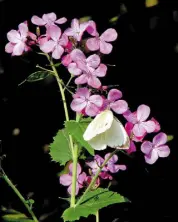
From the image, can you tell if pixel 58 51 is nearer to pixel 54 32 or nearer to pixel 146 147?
pixel 54 32

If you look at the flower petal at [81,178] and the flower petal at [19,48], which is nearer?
the flower petal at [19,48]

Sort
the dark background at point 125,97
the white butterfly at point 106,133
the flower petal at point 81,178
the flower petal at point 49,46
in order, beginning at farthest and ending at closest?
the dark background at point 125,97, the flower petal at point 81,178, the flower petal at point 49,46, the white butterfly at point 106,133

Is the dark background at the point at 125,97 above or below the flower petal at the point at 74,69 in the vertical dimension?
below

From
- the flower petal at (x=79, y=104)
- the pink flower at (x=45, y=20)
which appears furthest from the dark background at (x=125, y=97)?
the flower petal at (x=79, y=104)

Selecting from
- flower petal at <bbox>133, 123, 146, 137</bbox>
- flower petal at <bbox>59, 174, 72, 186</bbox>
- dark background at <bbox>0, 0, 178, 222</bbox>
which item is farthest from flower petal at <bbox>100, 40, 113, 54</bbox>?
dark background at <bbox>0, 0, 178, 222</bbox>

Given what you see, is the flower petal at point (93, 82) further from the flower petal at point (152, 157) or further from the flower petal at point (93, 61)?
the flower petal at point (152, 157)

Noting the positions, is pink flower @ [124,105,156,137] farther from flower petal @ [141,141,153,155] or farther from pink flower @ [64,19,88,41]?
pink flower @ [64,19,88,41]

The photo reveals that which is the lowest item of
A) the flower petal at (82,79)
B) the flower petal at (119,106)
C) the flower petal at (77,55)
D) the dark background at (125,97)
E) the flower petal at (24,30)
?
the dark background at (125,97)

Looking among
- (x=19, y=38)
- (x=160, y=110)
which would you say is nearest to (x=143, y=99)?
(x=160, y=110)
